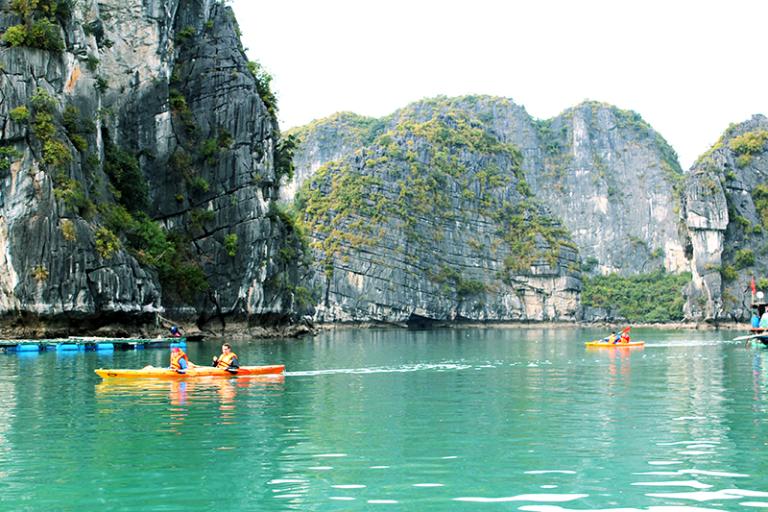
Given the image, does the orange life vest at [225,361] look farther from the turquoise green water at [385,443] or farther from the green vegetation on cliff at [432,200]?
the green vegetation on cliff at [432,200]

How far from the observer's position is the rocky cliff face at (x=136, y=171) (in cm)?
4762

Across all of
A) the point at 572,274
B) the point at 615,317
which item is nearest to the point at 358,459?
the point at 572,274

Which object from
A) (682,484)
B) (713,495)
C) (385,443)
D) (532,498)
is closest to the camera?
(532,498)

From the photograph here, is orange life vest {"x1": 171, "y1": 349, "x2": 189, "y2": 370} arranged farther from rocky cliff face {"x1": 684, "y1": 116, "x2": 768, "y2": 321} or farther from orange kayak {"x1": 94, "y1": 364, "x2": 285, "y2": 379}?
rocky cliff face {"x1": 684, "y1": 116, "x2": 768, "y2": 321}

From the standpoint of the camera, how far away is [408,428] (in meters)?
18.2

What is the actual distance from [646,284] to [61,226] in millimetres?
159872

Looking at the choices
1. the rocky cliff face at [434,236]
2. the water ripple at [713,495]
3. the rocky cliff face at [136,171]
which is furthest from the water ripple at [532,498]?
the rocky cliff face at [434,236]

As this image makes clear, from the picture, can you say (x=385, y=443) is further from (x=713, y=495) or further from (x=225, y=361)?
(x=225, y=361)

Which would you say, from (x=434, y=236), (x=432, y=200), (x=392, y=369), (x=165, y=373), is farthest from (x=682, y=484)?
(x=432, y=200)

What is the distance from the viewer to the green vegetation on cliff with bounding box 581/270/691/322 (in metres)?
158

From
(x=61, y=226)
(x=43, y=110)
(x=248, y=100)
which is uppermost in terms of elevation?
(x=248, y=100)

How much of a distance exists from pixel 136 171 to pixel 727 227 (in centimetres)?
8396

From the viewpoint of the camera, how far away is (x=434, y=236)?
145750 millimetres

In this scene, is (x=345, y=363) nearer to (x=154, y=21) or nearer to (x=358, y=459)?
(x=358, y=459)
